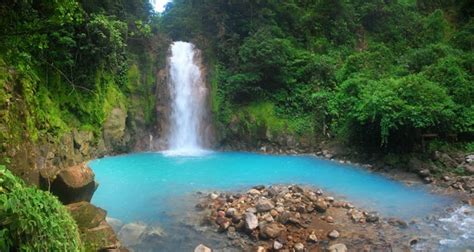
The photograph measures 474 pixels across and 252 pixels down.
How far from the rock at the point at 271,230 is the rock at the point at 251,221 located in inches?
7.5

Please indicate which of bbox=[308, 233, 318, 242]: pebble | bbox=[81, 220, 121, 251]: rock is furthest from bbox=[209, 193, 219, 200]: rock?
bbox=[81, 220, 121, 251]: rock

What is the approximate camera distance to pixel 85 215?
20.5 feet

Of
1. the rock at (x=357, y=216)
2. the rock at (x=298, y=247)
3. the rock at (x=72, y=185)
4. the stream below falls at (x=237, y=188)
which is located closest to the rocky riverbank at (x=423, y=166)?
the stream below falls at (x=237, y=188)

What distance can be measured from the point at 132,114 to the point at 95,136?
5.99m

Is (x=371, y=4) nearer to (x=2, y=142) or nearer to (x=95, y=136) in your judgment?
(x=95, y=136)

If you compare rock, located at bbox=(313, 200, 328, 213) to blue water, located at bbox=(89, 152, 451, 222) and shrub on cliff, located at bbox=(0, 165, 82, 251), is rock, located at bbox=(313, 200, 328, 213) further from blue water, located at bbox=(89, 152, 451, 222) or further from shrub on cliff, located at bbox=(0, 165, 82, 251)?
shrub on cliff, located at bbox=(0, 165, 82, 251)

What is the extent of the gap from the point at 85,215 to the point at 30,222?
3039 millimetres

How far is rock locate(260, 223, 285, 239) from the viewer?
7.29m

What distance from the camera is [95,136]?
44.9 feet

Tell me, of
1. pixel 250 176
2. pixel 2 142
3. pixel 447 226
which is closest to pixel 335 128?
pixel 250 176

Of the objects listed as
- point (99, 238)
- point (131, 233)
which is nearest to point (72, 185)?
point (99, 238)

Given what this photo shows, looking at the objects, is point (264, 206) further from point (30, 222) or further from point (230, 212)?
point (30, 222)

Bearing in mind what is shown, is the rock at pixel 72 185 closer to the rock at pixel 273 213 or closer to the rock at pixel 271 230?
the rock at pixel 271 230

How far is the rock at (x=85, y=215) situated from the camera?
6.06 meters
